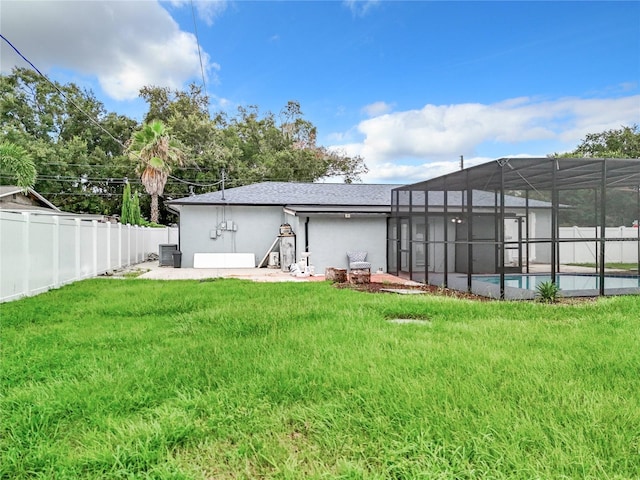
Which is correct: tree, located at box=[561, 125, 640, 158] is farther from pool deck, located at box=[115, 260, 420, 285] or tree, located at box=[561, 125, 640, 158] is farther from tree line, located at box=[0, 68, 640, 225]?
pool deck, located at box=[115, 260, 420, 285]

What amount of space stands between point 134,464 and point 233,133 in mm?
31456

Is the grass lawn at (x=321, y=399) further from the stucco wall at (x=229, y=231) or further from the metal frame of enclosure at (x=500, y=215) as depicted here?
the stucco wall at (x=229, y=231)

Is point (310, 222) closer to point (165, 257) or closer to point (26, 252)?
point (165, 257)

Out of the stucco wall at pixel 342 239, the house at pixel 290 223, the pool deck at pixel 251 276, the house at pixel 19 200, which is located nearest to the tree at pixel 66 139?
the house at pixel 19 200

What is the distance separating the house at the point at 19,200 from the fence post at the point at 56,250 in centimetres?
918

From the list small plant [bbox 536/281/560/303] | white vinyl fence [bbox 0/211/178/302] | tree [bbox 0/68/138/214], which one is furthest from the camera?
tree [bbox 0/68/138/214]

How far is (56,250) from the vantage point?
27.9 feet

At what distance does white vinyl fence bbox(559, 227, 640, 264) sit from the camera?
34.0 ft

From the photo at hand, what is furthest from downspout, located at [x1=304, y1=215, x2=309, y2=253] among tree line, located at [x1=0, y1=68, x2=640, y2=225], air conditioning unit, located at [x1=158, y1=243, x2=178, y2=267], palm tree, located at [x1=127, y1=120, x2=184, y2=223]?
tree line, located at [x1=0, y1=68, x2=640, y2=225]

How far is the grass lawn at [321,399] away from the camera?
211 cm

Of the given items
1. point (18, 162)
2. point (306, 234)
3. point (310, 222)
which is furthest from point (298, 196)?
point (18, 162)

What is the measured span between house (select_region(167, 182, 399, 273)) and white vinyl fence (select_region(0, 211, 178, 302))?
3096mm

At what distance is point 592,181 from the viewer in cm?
962

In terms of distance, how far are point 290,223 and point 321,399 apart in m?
12.3
